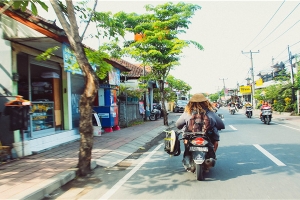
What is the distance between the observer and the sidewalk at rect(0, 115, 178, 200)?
4520 mm

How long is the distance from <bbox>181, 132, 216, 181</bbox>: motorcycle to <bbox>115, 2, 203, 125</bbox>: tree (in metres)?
9.71

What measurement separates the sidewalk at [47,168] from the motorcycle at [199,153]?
2.37 m

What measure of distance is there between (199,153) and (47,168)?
3452 mm

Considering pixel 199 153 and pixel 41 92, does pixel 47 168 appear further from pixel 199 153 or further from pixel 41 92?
pixel 41 92

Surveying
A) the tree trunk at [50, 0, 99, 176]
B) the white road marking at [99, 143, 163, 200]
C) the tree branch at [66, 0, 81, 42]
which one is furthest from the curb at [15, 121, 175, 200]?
the tree branch at [66, 0, 81, 42]

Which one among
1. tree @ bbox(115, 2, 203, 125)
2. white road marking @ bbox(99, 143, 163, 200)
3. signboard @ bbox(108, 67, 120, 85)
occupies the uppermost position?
tree @ bbox(115, 2, 203, 125)

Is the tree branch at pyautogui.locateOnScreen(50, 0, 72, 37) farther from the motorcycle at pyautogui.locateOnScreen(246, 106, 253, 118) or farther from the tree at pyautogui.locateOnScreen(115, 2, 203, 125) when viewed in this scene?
the motorcycle at pyautogui.locateOnScreen(246, 106, 253, 118)

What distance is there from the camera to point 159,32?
47.4 ft

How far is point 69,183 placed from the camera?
525 cm

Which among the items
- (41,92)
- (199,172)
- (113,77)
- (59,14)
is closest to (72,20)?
(59,14)

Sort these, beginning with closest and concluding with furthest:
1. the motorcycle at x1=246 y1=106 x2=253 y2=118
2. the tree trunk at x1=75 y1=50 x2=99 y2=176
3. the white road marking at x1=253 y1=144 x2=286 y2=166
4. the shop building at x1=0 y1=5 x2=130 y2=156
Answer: the tree trunk at x1=75 y1=50 x2=99 y2=176 < the white road marking at x1=253 y1=144 x2=286 y2=166 < the shop building at x1=0 y1=5 x2=130 y2=156 < the motorcycle at x1=246 y1=106 x2=253 y2=118

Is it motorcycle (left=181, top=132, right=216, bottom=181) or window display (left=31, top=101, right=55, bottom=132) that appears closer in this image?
motorcycle (left=181, top=132, right=216, bottom=181)

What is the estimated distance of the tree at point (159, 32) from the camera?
14.7 metres

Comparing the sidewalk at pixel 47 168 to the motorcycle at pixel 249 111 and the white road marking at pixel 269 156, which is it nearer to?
the white road marking at pixel 269 156
